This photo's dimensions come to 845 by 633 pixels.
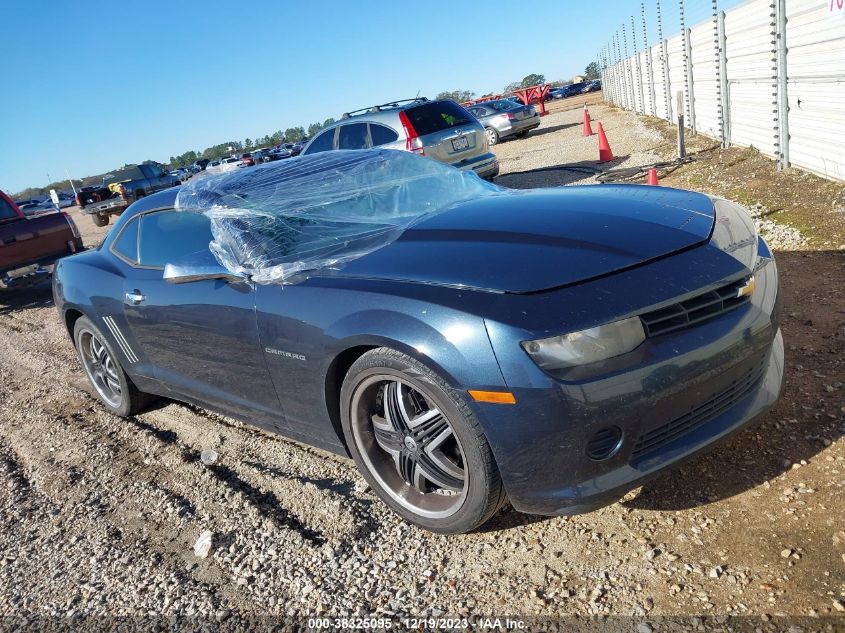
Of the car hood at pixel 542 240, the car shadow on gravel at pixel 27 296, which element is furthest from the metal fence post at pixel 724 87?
the car shadow on gravel at pixel 27 296

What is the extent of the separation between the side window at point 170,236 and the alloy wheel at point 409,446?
139 centimetres

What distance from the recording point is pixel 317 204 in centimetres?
348

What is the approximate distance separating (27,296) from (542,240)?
11.0 metres

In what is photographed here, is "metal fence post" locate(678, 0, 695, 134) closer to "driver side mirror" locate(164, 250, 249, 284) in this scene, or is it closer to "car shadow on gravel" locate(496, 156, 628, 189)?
"car shadow on gravel" locate(496, 156, 628, 189)

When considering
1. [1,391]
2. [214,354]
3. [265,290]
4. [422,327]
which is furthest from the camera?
[1,391]

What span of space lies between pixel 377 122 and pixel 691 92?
7.92 metres

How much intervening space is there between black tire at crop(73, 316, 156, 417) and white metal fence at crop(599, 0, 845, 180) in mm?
6882

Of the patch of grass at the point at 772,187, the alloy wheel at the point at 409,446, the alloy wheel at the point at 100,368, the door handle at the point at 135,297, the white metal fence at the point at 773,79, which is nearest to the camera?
the alloy wheel at the point at 409,446

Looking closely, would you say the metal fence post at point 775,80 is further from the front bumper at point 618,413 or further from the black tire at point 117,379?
the black tire at point 117,379

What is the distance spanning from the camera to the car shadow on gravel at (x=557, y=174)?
1191 cm

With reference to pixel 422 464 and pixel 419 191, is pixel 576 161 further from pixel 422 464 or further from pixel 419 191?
pixel 422 464

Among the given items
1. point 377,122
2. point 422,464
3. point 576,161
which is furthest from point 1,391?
point 576,161

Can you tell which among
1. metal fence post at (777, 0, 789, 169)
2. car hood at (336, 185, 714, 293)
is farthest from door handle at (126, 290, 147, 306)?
metal fence post at (777, 0, 789, 169)

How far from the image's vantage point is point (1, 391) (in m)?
5.82
